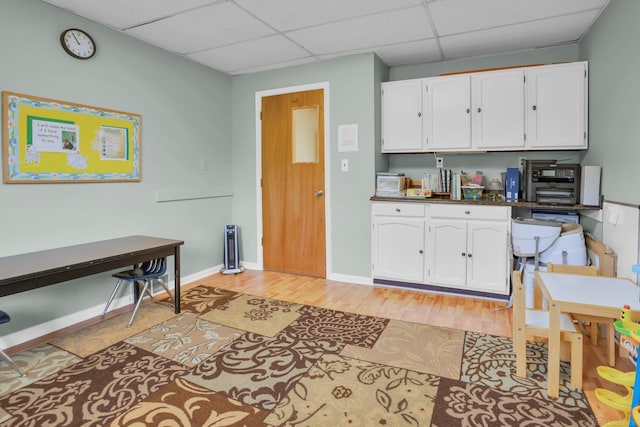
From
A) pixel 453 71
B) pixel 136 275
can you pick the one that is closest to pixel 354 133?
pixel 453 71

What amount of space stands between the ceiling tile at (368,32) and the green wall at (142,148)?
1.45 metres

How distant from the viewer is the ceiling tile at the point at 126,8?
8.98ft

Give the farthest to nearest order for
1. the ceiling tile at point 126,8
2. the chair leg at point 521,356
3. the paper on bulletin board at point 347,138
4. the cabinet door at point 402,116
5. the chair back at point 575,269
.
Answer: the paper on bulletin board at point 347,138 < the cabinet door at point 402,116 < the ceiling tile at point 126,8 < the chair back at point 575,269 < the chair leg at point 521,356

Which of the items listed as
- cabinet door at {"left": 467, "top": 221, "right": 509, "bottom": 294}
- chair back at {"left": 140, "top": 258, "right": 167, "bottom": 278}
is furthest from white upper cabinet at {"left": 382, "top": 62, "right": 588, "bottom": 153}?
chair back at {"left": 140, "top": 258, "right": 167, "bottom": 278}

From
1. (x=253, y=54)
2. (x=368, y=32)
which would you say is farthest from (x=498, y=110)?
(x=253, y=54)

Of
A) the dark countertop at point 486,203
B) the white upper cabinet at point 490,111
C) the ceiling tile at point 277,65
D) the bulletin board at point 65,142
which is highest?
the ceiling tile at point 277,65

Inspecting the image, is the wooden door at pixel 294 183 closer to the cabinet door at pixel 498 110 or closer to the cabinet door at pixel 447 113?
the cabinet door at pixel 447 113

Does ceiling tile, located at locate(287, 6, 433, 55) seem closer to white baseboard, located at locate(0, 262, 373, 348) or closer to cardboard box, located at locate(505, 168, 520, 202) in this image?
cardboard box, located at locate(505, 168, 520, 202)

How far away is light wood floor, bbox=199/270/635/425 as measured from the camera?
2826mm

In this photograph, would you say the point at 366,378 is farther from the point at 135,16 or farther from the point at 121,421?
the point at 135,16

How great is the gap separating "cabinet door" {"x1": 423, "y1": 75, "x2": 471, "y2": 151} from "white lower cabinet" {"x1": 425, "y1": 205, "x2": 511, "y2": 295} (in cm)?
71

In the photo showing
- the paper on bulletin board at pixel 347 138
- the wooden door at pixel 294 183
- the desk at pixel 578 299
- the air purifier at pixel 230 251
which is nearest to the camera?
the desk at pixel 578 299

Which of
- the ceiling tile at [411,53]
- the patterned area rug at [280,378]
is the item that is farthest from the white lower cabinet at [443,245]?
the ceiling tile at [411,53]

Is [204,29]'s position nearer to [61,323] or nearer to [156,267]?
[156,267]
